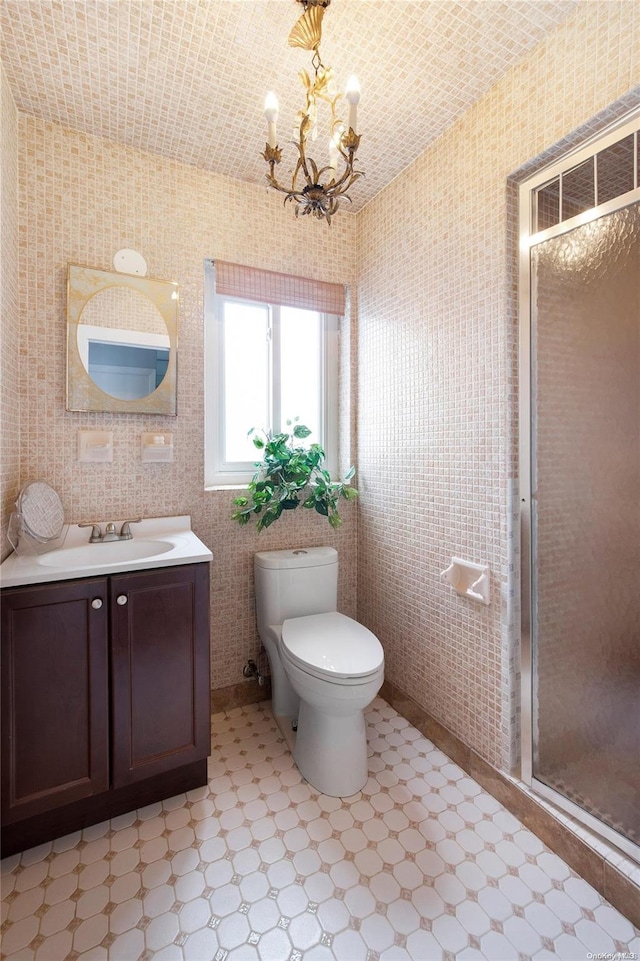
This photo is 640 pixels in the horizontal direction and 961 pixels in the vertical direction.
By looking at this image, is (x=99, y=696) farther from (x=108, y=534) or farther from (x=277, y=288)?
(x=277, y=288)

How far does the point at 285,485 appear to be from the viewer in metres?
2.02

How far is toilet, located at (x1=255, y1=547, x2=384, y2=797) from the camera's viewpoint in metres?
1.50

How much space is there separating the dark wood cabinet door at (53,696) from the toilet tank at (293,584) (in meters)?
0.73

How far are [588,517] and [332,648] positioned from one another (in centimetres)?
98

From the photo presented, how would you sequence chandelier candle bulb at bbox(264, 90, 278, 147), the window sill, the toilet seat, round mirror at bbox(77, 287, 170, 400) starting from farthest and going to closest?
the window sill
round mirror at bbox(77, 287, 170, 400)
the toilet seat
chandelier candle bulb at bbox(264, 90, 278, 147)

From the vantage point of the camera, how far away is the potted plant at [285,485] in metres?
2.01

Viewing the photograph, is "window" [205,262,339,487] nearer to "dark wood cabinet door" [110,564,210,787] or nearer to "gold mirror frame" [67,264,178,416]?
"gold mirror frame" [67,264,178,416]

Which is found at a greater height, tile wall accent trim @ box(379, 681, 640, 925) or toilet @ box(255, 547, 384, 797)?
toilet @ box(255, 547, 384, 797)

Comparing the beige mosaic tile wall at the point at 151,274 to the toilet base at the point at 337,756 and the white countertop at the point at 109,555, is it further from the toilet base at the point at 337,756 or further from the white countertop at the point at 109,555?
the toilet base at the point at 337,756

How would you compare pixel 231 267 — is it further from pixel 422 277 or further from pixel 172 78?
pixel 422 277

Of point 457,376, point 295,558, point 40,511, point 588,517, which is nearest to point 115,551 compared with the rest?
point 40,511

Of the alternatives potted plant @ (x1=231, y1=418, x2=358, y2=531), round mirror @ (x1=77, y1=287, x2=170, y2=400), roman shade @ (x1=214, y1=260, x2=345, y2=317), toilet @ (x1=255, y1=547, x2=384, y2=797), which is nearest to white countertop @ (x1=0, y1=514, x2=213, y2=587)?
potted plant @ (x1=231, y1=418, x2=358, y2=531)

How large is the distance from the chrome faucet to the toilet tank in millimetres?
573

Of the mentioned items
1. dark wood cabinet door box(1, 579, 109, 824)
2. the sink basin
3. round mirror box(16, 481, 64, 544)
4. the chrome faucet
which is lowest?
dark wood cabinet door box(1, 579, 109, 824)
